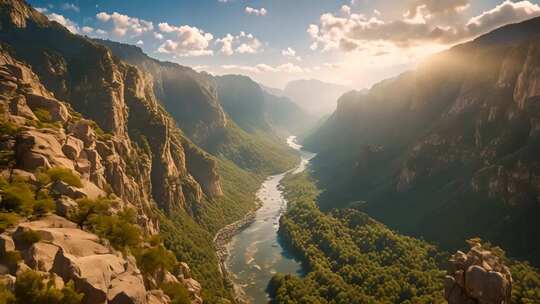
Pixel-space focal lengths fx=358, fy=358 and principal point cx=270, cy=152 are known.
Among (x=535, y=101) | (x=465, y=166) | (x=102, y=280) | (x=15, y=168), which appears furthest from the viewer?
(x=465, y=166)

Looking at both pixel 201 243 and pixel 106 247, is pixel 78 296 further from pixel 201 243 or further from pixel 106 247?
pixel 201 243

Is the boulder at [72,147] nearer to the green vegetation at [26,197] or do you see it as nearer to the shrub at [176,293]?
the green vegetation at [26,197]

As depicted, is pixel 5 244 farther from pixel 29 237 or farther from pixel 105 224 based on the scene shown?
pixel 105 224

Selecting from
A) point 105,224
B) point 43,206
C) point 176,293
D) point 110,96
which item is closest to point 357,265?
point 176,293

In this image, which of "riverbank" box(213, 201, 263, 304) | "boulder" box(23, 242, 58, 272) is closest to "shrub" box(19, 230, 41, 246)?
"boulder" box(23, 242, 58, 272)

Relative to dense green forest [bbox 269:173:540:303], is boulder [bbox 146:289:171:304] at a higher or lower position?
higher

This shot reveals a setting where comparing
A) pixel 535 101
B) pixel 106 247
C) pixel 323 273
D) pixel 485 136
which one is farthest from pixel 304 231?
pixel 106 247

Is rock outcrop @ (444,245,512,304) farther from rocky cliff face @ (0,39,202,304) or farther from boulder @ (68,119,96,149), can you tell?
boulder @ (68,119,96,149)
